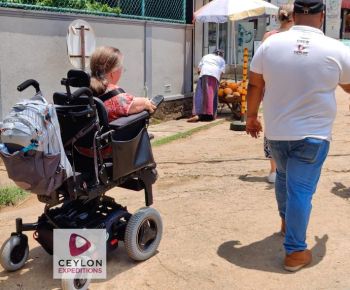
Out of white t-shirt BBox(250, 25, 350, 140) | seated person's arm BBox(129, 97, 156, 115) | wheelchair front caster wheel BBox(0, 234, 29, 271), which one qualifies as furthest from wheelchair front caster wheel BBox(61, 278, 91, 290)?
white t-shirt BBox(250, 25, 350, 140)

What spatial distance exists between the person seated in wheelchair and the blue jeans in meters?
0.97

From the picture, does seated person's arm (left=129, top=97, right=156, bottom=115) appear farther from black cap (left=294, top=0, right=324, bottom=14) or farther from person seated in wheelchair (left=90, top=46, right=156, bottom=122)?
black cap (left=294, top=0, right=324, bottom=14)

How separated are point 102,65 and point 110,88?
0.16m

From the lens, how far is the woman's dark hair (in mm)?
3388

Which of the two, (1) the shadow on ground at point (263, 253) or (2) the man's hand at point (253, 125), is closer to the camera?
(1) the shadow on ground at point (263, 253)

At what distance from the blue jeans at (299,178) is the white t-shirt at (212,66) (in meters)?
6.97

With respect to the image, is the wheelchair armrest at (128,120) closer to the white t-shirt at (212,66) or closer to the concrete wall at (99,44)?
the concrete wall at (99,44)

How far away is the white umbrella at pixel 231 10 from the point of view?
10711mm

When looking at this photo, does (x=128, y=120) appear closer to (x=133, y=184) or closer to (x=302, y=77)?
(x=133, y=184)

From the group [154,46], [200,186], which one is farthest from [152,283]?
[154,46]

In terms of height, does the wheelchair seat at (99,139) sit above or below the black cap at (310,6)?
below

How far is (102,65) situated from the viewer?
3.40 metres

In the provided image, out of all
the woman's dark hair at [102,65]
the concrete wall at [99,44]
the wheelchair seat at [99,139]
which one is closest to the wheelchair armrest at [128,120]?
the wheelchair seat at [99,139]

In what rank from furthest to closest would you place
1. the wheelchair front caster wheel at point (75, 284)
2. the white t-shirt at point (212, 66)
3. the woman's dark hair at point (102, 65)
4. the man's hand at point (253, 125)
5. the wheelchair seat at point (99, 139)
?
the white t-shirt at point (212, 66), the man's hand at point (253, 125), the woman's dark hair at point (102, 65), the wheelchair seat at point (99, 139), the wheelchair front caster wheel at point (75, 284)
